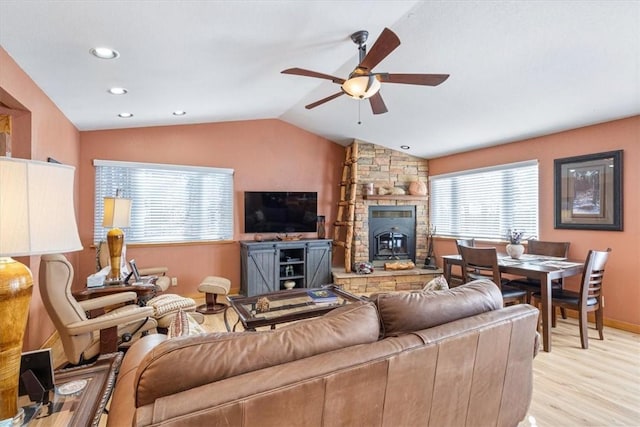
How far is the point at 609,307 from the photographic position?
370cm

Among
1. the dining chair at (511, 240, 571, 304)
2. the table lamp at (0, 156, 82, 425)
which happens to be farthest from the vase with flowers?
the table lamp at (0, 156, 82, 425)

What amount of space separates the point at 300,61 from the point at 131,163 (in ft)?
9.49

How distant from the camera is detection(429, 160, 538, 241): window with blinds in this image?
4508 millimetres

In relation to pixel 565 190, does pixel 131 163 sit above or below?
above

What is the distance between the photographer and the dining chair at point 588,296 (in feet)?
10.0

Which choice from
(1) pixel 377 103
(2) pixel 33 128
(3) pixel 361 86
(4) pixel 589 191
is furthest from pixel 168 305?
(4) pixel 589 191

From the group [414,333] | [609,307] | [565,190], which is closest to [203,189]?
[414,333]

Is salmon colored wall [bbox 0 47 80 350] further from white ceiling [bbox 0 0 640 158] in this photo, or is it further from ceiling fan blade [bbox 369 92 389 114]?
ceiling fan blade [bbox 369 92 389 114]

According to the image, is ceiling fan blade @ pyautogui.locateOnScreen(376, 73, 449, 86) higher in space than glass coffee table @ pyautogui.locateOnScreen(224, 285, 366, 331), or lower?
higher

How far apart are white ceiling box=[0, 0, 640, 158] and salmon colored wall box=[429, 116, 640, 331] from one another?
0.19 metres

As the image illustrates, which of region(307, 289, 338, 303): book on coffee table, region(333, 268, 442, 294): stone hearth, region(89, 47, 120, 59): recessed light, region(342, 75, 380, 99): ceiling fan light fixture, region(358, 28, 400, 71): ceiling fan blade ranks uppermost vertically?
region(89, 47, 120, 59): recessed light

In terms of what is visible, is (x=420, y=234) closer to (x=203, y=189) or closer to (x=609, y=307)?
(x=609, y=307)

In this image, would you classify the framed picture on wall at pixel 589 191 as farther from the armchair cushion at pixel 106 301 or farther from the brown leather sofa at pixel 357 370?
the armchair cushion at pixel 106 301

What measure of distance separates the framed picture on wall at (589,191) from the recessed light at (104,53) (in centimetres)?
481
